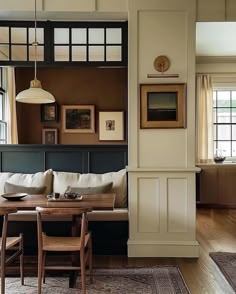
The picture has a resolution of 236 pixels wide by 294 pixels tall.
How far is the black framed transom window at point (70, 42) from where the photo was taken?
14.1ft

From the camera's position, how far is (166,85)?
4062 millimetres

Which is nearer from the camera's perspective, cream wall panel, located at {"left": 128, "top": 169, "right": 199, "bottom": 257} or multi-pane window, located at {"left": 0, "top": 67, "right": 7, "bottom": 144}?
cream wall panel, located at {"left": 128, "top": 169, "right": 199, "bottom": 257}

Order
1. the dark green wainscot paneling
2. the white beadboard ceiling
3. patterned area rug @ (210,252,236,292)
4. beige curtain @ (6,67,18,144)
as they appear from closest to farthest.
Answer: patterned area rug @ (210,252,236,292), the dark green wainscot paneling, the white beadboard ceiling, beige curtain @ (6,67,18,144)

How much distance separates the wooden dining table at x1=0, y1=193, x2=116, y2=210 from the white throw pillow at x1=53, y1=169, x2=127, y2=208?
76cm

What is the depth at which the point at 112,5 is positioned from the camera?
13.3ft

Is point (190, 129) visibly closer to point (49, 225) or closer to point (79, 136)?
point (49, 225)

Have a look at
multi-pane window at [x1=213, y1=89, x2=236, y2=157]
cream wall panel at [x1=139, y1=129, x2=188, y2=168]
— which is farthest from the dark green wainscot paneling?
multi-pane window at [x1=213, y1=89, x2=236, y2=157]

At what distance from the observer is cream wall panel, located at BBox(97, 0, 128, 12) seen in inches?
160

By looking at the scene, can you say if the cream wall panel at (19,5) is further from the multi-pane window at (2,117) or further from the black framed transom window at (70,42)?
the multi-pane window at (2,117)

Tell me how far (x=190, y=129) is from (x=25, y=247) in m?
2.34

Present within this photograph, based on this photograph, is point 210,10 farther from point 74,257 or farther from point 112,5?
point 74,257

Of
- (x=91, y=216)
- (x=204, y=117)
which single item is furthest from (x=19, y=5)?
(x=204, y=117)

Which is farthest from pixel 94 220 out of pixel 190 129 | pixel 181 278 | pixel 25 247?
pixel 190 129

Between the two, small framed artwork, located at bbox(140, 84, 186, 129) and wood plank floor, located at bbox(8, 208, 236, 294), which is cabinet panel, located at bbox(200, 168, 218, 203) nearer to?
wood plank floor, located at bbox(8, 208, 236, 294)
